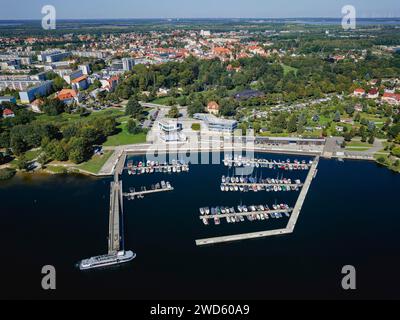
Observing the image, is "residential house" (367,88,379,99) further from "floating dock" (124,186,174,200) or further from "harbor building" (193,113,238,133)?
"floating dock" (124,186,174,200)

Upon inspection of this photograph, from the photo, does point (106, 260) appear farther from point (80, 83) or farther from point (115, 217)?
point (80, 83)

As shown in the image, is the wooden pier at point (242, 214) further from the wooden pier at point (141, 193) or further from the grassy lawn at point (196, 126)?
the grassy lawn at point (196, 126)

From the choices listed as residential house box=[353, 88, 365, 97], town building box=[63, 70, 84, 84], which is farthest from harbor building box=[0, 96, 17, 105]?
residential house box=[353, 88, 365, 97]

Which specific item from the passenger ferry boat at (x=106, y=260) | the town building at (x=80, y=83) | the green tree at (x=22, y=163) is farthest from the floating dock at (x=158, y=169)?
the town building at (x=80, y=83)

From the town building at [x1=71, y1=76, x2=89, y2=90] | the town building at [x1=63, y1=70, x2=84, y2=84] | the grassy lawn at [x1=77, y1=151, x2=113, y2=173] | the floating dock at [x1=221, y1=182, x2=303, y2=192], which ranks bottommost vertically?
the floating dock at [x1=221, y1=182, x2=303, y2=192]
